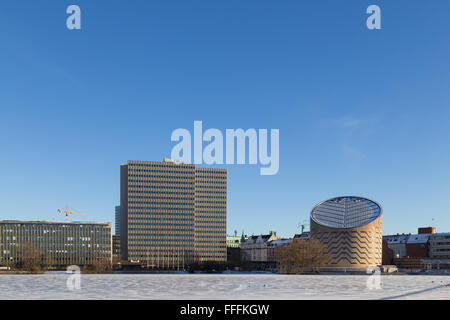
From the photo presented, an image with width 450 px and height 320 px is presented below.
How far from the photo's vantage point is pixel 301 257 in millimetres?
172625

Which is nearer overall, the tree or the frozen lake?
the frozen lake

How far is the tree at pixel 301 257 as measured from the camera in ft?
557

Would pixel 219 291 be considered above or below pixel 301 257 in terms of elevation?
above

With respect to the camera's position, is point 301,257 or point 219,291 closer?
point 219,291

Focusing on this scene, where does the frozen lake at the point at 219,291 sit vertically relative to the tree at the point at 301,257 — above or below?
above

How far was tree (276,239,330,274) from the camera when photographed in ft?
557

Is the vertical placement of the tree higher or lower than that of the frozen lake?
lower

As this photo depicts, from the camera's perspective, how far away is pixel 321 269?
7820 inches

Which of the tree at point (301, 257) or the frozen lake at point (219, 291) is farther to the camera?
the tree at point (301, 257)
